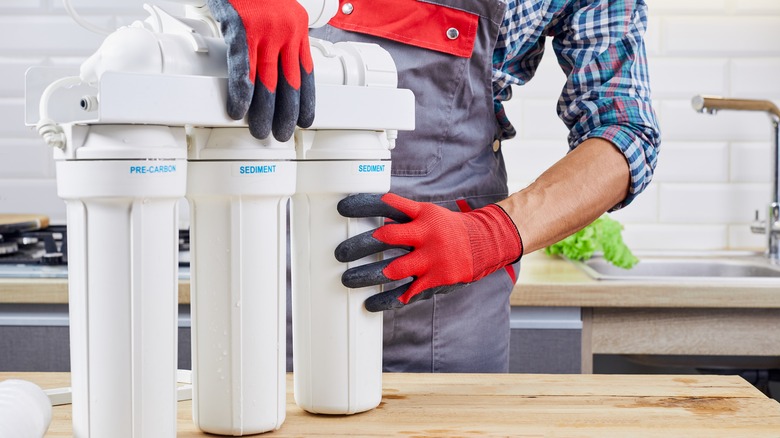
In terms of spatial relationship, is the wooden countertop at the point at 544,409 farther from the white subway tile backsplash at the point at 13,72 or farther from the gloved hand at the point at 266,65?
the white subway tile backsplash at the point at 13,72

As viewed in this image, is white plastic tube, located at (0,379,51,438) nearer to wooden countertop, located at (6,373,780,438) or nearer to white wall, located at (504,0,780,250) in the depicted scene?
wooden countertop, located at (6,373,780,438)

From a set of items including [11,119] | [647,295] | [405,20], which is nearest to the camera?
[405,20]

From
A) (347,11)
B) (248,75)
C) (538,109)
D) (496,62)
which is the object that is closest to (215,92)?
(248,75)

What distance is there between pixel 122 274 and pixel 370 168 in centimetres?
23

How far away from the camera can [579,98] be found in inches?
45.1

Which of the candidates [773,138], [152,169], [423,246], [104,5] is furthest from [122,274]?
[773,138]

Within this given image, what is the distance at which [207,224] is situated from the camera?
69cm

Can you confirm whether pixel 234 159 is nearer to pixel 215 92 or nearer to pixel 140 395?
pixel 215 92

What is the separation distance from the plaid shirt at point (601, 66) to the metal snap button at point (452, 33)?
7 centimetres

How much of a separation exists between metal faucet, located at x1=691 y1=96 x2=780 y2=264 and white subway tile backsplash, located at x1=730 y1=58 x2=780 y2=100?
0.48 feet

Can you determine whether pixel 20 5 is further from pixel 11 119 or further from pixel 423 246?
pixel 423 246

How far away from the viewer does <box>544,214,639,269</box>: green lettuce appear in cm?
187

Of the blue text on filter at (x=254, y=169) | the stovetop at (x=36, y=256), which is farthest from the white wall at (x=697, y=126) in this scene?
the blue text on filter at (x=254, y=169)

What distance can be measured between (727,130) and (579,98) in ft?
3.55
